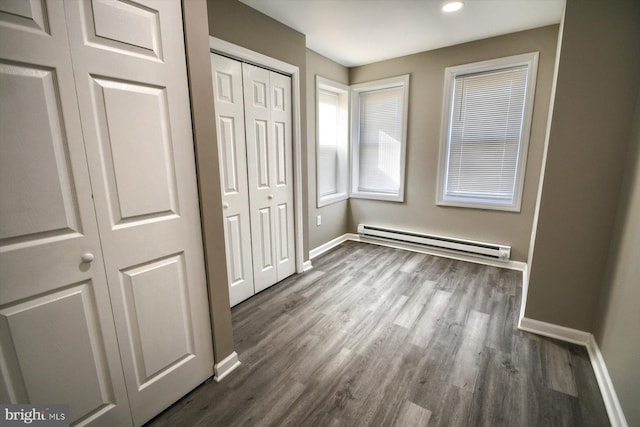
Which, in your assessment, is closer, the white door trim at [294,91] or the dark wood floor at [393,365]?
the dark wood floor at [393,365]

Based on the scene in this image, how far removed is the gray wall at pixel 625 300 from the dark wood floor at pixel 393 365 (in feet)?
0.68

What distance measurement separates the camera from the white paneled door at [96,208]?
0.96 metres

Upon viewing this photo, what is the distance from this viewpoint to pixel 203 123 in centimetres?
143

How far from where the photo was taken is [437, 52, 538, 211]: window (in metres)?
2.90

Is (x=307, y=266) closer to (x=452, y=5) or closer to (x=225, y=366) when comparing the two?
(x=225, y=366)

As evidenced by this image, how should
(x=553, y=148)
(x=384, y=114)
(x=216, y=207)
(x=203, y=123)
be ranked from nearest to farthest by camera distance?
(x=203, y=123), (x=216, y=207), (x=553, y=148), (x=384, y=114)

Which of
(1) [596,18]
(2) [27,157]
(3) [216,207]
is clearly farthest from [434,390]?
(1) [596,18]

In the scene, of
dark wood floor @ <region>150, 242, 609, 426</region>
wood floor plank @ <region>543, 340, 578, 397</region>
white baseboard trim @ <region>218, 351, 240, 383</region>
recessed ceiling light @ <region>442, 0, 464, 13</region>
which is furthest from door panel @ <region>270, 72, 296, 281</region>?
wood floor plank @ <region>543, 340, 578, 397</region>

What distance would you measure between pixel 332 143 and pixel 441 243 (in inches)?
77.2

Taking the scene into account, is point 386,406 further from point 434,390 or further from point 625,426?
point 625,426

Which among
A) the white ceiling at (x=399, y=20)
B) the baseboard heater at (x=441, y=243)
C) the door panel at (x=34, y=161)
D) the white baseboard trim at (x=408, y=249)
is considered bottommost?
the white baseboard trim at (x=408, y=249)

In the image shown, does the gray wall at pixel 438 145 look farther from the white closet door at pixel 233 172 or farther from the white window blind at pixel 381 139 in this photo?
the white closet door at pixel 233 172

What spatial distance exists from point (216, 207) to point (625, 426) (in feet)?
7.32

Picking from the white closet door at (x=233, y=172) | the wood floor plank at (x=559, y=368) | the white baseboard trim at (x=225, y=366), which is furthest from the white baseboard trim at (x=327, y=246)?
the wood floor plank at (x=559, y=368)
